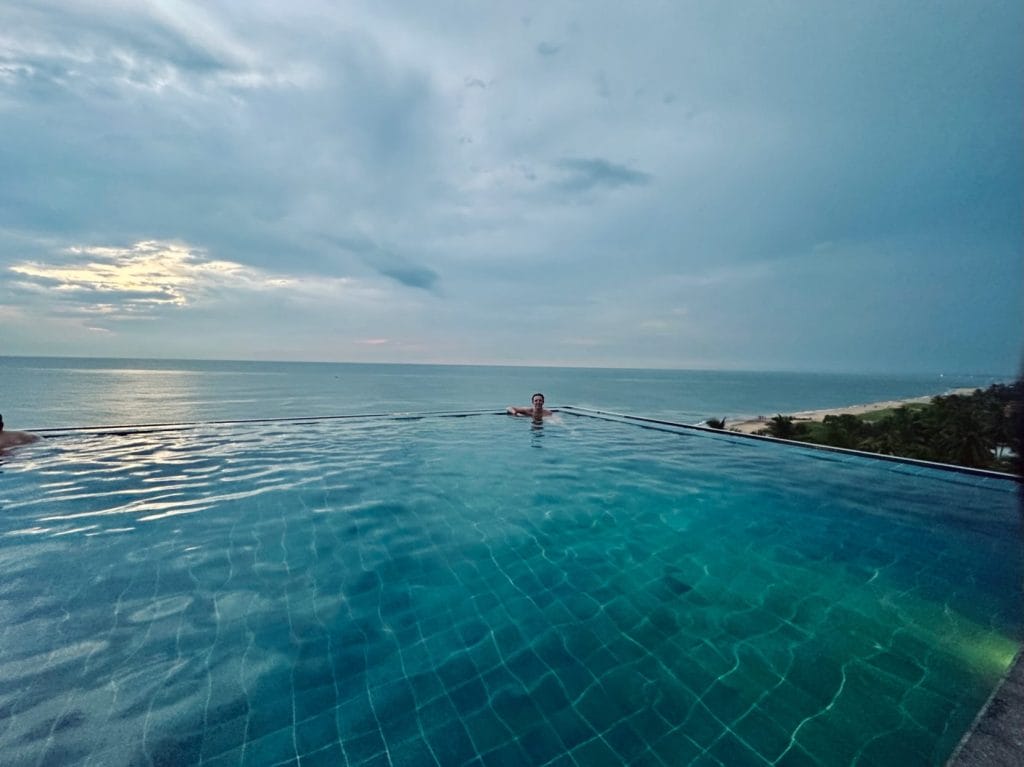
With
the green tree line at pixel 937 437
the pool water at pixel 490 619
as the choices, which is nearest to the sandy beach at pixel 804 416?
the green tree line at pixel 937 437

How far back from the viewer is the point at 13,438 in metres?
8.91

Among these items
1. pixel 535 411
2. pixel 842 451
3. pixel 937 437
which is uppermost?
pixel 535 411

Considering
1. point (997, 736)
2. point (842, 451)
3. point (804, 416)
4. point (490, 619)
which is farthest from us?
point (804, 416)

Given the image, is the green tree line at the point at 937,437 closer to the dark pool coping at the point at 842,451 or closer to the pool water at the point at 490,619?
the dark pool coping at the point at 842,451

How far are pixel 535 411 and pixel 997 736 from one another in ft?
40.8

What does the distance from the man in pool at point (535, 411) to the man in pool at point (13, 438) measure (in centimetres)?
1220

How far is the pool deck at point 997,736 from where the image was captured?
2.11 metres

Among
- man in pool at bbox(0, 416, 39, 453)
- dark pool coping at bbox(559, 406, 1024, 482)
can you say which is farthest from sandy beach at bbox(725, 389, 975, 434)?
man in pool at bbox(0, 416, 39, 453)

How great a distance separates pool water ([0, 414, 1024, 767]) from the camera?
2.63 m

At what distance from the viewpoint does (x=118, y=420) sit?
2622cm

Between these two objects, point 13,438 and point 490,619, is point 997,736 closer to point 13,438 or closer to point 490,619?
point 490,619

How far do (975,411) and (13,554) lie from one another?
28.2 meters

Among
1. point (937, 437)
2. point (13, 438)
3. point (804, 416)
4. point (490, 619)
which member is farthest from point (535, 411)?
point (804, 416)

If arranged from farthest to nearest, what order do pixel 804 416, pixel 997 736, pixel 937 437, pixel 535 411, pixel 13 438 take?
1. pixel 804 416
2. pixel 937 437
3. pixel 535 411
4. pixel 13 438
5. pixel 997 736
